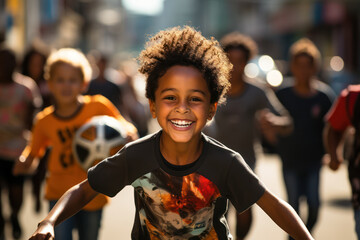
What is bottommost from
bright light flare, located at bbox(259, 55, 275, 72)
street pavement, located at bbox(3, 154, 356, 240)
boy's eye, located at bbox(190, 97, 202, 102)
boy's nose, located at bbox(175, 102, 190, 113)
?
street pavement, located at bbox(3, 154, 356, 240)

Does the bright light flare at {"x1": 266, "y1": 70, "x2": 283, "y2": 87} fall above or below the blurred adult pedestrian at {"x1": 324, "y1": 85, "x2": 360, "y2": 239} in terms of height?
below

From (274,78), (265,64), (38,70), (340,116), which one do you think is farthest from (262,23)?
(340,116)

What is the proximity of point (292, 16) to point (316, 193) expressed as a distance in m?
38.2

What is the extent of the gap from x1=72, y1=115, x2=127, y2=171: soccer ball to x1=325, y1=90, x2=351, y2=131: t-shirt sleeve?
1591mm

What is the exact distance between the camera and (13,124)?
21.8 ft

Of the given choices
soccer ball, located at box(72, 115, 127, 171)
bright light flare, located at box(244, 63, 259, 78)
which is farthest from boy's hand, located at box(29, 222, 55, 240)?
bright light flare, located at box(244, 63, 259, 78)

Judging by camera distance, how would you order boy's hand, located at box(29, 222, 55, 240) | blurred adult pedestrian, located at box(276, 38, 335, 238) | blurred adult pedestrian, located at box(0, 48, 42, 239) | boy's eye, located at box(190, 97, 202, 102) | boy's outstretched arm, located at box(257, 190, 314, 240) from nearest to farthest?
boy's hand, located at box(29, 222, 55, 240) → boy's outstretched arm, located at box(257, 190, 314, 240) → boy's eye, located at box(190, 97, 202, 102) → blurred adult pedestrian, located at box(276, 38, 335, 238) → blurred adult pedestrian, located at box(0, 48, 42, 239)

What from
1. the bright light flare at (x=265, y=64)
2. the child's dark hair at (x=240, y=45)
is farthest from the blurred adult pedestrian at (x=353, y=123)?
the bright light flare at (x=265, y=64)

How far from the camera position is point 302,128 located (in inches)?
246

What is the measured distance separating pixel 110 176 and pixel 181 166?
0.35 metres

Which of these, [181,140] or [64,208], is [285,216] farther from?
[64,208]

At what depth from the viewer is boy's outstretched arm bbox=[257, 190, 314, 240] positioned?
2.72m

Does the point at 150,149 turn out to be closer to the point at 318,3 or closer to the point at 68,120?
the point at 68,120

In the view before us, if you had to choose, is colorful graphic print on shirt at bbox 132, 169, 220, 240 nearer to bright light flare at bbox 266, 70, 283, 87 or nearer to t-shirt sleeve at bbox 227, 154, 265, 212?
t-shirt sleeve at bbox 227, 154, 265, 212
